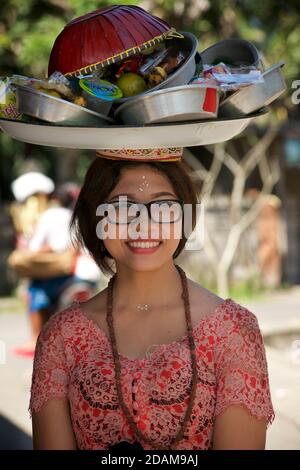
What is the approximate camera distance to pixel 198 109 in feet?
5.61

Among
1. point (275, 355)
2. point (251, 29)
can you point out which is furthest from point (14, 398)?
point (251, 29)

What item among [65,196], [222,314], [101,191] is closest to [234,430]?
[222,314]

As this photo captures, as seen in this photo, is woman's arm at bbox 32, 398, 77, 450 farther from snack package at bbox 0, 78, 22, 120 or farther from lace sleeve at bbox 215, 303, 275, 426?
snack package at bbox 0, 78, 22, 120

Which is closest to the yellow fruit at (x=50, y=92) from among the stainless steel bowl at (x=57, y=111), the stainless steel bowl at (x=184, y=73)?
the stainless steel bowl at (x=57, y=111)

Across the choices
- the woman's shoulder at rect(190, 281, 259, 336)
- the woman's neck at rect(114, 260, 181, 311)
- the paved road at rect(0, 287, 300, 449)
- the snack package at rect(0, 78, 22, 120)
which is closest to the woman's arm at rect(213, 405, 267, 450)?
the woman's shoulder at rect(190, 281, 259, 336)

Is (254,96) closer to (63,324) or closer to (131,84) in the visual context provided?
(131,84)

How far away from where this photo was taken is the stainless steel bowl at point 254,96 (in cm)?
181

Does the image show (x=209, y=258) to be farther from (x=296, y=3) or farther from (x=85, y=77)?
(x=85, y=77)

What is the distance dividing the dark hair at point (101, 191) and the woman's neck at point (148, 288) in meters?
0.12

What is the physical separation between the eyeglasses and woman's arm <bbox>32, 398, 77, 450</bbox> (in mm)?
470

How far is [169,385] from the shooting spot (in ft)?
5.94

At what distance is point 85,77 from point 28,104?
16 cm

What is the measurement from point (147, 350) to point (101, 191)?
1.36ft
